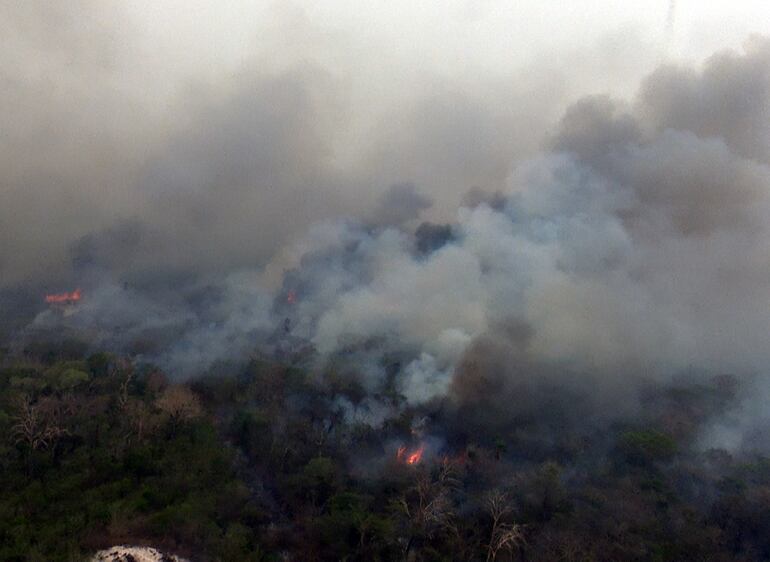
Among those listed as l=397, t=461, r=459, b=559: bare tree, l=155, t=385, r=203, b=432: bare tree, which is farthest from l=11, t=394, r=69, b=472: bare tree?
l=397, t=461, r=459, b=559: bare tree

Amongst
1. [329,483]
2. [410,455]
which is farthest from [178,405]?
[410,455]

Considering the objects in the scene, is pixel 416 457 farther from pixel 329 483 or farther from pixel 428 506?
pixel 428 506

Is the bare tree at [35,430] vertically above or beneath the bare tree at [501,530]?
above

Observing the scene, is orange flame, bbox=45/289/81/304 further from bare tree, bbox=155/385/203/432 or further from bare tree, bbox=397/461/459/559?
bare tree, bbox=397/461/459/559

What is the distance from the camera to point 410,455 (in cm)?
6228

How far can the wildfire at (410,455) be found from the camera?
2401 inches

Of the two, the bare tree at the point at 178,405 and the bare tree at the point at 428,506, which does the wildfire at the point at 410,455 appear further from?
the bare tree at the point at 178,405

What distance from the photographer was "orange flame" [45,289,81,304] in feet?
392

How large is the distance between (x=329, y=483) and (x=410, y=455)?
1089 cm

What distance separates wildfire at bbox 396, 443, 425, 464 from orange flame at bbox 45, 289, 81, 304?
83424 millimetres

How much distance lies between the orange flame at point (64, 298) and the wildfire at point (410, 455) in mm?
83424

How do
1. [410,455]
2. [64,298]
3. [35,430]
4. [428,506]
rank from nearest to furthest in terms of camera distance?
1. [428,506]
2. [35,430]
3. [410,455]
4. [64,298]

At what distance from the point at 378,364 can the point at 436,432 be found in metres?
16.3

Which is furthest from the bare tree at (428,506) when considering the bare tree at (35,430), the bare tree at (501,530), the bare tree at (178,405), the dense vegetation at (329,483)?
the bare tree at (35,430)
